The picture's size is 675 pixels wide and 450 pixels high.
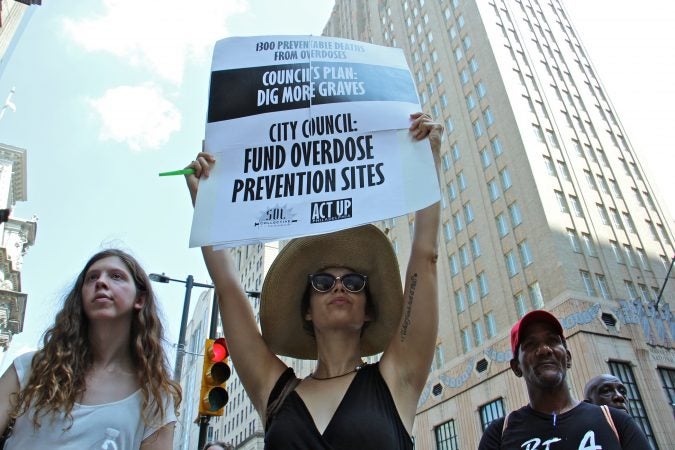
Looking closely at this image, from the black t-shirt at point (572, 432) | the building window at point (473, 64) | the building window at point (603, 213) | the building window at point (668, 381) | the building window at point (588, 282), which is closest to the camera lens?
the black t-shirt at point (572, 432)

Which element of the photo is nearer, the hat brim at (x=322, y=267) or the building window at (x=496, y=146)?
the hat brim at (x=322, y=267)

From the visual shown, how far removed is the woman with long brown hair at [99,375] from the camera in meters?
2.19

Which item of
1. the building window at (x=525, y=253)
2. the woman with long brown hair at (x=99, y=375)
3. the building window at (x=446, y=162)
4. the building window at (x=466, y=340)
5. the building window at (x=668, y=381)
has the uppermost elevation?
the building window at (x=446, y=162)

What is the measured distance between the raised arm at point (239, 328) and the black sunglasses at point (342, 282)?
34cm

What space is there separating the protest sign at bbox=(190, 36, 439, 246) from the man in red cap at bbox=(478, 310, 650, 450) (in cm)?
153

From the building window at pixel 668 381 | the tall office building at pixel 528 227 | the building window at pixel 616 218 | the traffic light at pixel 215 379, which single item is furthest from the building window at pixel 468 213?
the traffic light at pixel 215 379

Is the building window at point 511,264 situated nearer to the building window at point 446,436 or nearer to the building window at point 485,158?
the building window at point 485,158

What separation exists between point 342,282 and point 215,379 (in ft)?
17.6

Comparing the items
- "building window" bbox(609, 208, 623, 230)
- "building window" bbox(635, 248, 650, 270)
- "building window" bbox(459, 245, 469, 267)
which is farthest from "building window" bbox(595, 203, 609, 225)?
"building window" bbox(459, 245, 469, 267)

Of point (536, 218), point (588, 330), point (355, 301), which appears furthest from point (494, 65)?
point (355, 301)

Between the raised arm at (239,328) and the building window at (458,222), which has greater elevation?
the building window at (458,222)

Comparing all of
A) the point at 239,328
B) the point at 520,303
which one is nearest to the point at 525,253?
the point at 520,303

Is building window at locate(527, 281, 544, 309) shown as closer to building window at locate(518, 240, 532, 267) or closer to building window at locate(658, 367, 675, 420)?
building window at locate(518, 240, 532, 267)

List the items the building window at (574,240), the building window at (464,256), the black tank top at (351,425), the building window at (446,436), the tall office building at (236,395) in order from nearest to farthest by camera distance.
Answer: the black tank top at (351,425) → the building window at (574,240) → the building window at (446,436) → the building window at (464,256) → the tall office building at (236,395)
